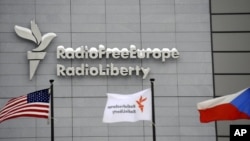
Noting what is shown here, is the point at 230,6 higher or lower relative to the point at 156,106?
higher

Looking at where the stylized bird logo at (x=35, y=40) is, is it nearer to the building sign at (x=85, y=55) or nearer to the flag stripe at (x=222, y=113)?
the building sign at (x=85, y=55)

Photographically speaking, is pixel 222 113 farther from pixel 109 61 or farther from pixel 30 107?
pixel 109 61

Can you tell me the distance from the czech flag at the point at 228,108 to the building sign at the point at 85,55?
721 cm

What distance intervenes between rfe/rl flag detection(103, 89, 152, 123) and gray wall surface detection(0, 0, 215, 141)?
20.2ft

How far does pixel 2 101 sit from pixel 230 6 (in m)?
10.3

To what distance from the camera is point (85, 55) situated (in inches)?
1026

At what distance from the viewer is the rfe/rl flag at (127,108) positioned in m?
19.6

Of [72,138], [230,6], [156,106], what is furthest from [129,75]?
[230,6]

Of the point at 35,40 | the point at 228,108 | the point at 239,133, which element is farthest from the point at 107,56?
the point at 239,133

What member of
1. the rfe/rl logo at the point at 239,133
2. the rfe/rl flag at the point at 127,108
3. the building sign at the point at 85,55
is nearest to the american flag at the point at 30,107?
the rfe/rl flag at the point at 127,108

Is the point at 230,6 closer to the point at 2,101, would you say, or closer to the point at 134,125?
the point at 134,125

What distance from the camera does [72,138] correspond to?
25.7 metres

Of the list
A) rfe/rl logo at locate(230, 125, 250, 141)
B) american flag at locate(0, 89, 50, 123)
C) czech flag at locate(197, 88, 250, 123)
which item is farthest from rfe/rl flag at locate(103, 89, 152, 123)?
rfe/rl logo at locate(230, 125, 250, 141)

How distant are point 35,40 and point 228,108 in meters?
10.1
